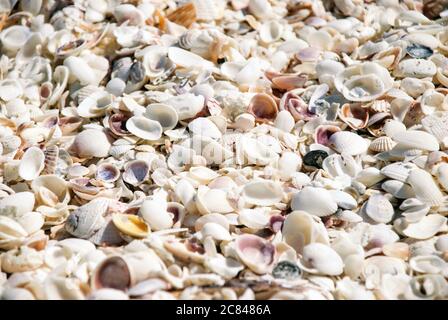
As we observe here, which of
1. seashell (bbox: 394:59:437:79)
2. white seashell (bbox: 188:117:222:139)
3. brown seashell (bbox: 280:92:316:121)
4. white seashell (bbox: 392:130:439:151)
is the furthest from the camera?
seashell (bbox: 394:59:437:79)

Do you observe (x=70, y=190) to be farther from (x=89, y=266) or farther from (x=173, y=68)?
(x=173, y=68)

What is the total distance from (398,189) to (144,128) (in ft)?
3.03

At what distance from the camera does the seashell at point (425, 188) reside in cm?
202

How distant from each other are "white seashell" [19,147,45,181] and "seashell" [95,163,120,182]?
19cm

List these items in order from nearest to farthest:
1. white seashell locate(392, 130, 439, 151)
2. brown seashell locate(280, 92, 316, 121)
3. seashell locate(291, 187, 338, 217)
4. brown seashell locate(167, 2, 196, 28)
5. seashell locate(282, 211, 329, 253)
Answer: seashell locate(282, 211, 329, 253) → seashell locate(291, 187, 338, 217) → white seashell locate(392, 130, 439, 151) → brown seashell locate(280, 92, 316, 121) → brown seashell locate(167, 2, 196, 28)

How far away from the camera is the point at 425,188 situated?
203 centimetres

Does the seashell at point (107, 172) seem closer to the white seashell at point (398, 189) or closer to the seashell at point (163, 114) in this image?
the seashell at point (163, 114)

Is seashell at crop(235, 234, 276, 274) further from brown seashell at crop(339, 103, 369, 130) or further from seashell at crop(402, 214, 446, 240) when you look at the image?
brown seashell at crop(339, 103, 369, 130)

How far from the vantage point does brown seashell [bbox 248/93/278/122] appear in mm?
2465

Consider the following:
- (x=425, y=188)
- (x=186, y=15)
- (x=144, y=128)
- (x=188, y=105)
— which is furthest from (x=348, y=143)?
(x=186, y=15)

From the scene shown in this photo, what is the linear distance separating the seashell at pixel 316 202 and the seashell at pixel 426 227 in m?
0.23

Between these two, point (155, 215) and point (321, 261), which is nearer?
point (321, 261)

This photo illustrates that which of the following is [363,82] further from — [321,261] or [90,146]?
[90,146]

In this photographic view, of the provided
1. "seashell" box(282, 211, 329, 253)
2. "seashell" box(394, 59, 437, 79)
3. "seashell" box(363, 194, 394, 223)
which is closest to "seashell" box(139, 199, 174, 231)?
"seashell" box(282, 211, 329, 253)
